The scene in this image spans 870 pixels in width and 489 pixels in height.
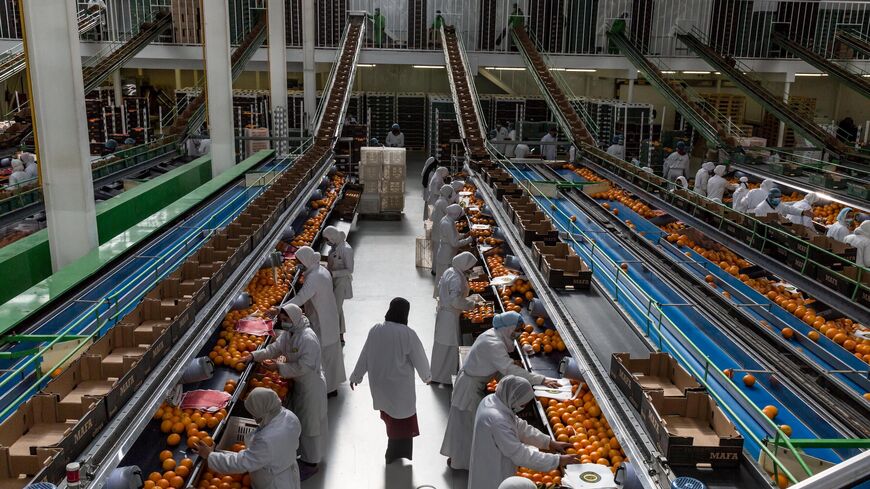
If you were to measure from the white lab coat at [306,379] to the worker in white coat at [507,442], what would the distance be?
1.87 metres

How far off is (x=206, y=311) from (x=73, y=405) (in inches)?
82.7

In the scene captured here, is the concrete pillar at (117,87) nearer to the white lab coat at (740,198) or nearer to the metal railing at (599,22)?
the metal railing at (599,22)

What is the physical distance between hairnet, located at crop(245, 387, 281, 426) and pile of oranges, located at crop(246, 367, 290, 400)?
1710mm

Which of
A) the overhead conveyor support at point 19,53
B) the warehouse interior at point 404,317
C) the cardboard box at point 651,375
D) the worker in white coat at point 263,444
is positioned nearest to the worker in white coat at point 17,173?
the warehouse interior at point 404,317

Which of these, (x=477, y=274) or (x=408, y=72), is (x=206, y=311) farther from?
(x=408, y=72)

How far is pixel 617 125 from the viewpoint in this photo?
896 inches

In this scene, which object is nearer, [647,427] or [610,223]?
[647,427]

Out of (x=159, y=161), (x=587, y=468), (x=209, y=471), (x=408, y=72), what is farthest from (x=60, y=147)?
(x=408, y=72)

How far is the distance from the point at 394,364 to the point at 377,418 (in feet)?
5.05

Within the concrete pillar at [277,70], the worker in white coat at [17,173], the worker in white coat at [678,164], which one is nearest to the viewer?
the worker in white coat at [17,173]

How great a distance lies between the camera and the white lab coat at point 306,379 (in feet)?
21.4

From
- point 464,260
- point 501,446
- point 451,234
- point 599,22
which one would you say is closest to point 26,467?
point 501,446

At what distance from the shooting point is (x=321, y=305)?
8078 millimetres

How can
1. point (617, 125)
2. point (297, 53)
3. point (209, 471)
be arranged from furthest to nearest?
1. point (297, 53)
2. point (617, 125)
3. point (209, 471)
